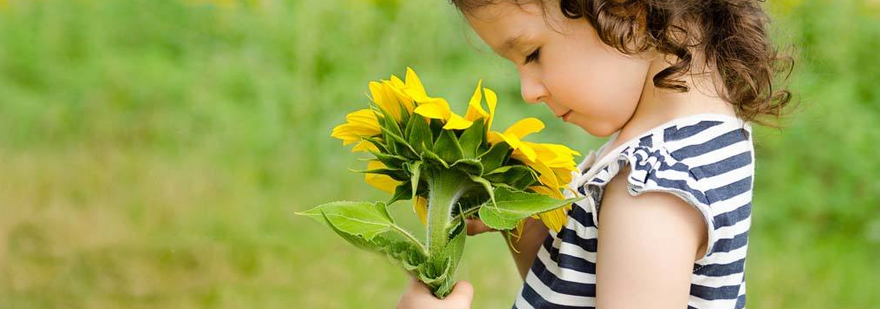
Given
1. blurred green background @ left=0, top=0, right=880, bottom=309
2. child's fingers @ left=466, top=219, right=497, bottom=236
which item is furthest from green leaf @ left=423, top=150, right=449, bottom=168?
blurred green background @ left=0, top=0, right=880, bottom=309

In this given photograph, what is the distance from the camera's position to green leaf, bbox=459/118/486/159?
127 centimetres

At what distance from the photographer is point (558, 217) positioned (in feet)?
4.61

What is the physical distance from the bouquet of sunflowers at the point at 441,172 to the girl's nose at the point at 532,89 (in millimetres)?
105

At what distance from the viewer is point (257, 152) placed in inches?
135

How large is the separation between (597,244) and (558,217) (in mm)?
59

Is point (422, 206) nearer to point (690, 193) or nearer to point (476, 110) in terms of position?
point (476, 110)

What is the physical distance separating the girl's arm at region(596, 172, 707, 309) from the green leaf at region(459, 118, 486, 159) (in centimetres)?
19

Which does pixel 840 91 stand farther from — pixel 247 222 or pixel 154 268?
pixel 154 268

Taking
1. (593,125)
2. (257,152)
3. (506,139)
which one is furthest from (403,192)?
(257,152)

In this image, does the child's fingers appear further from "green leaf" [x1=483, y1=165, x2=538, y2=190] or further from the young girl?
"green leaf" [x1=483, y1=165, x2=538, y2=190]

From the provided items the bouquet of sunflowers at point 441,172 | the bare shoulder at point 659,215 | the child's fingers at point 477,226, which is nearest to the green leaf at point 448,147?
the bouquet of sunflowers at point 441,172

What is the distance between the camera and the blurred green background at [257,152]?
2.96 meters

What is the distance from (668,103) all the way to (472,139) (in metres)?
0.29

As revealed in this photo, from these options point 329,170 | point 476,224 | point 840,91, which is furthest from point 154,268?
point 840,91
